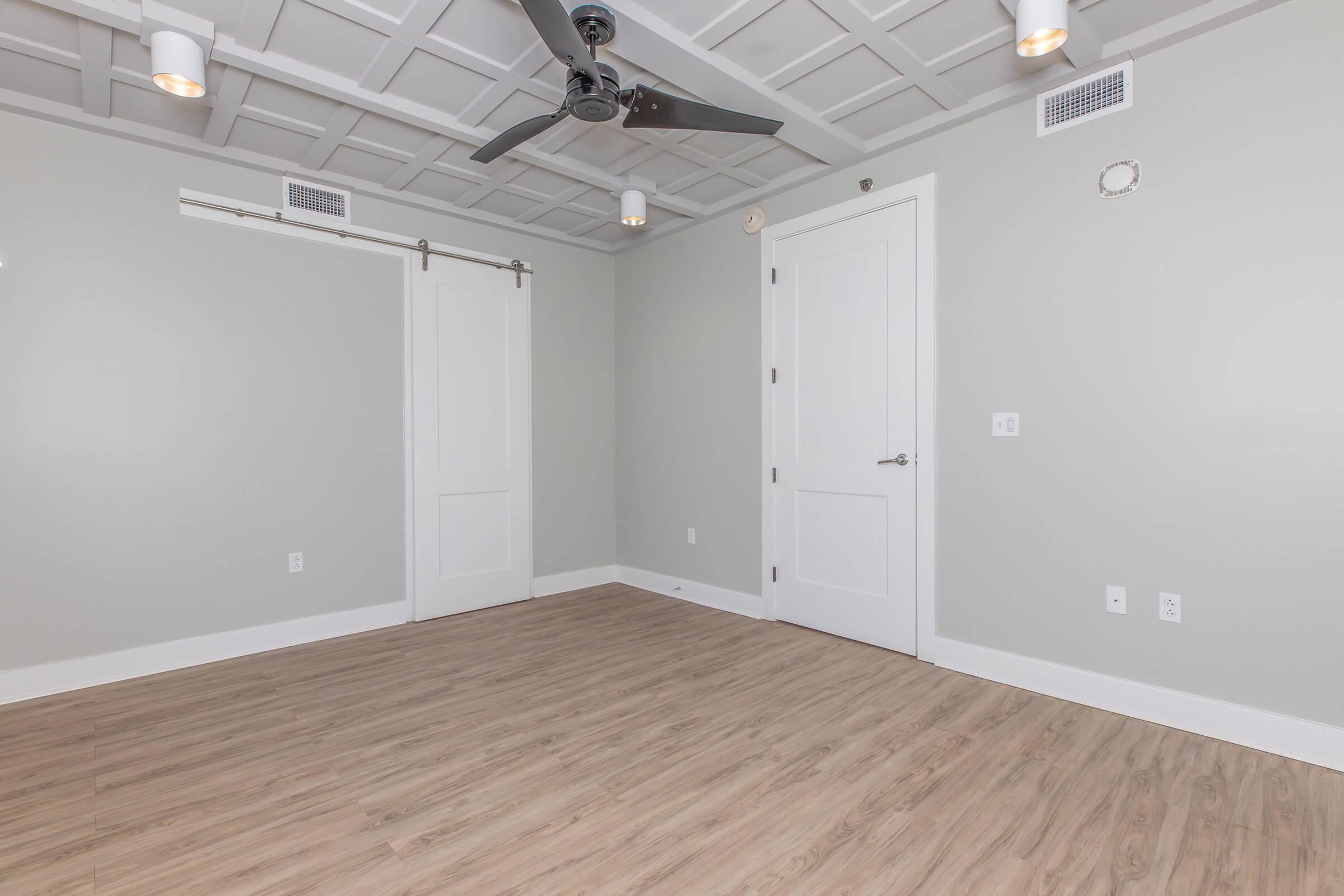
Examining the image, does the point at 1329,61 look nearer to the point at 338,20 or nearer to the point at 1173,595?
A: the point at 1173,595

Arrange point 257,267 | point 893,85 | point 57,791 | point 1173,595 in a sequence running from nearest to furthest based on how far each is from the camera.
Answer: point 57,791
point 1173,595
point 893,85
point 257,267

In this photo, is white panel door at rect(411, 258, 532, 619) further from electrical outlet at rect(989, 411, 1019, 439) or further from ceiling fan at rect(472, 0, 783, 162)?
electrical outlet at rect(989, 411, 1019, 439)

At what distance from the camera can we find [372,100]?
9.85 feet

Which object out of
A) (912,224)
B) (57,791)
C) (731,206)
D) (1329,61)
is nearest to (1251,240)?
(1329,61)

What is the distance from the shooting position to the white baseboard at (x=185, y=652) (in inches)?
120

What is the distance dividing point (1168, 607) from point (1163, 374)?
38.1 inches

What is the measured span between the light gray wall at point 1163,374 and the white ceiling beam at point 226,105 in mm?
3149

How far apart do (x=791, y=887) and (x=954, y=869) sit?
18.4 inches

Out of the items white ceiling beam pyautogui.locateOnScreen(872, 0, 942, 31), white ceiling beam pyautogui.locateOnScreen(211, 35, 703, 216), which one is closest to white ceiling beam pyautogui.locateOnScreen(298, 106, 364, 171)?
white ceiling beam pyautogui.locateOnScreen(211, 35, 703, 216)

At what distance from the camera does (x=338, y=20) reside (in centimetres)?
250

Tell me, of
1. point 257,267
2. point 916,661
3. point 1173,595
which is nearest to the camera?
point 1173,595

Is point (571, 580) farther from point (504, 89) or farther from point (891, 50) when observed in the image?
point (891, 50)

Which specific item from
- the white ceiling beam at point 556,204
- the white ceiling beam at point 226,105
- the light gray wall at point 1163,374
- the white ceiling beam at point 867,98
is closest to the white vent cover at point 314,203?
the white ceiling beam at point 226,105

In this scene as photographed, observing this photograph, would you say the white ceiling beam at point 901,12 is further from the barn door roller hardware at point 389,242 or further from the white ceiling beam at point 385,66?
the barn door roller hardware at point 389,242
